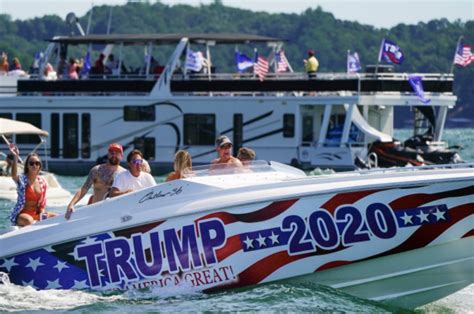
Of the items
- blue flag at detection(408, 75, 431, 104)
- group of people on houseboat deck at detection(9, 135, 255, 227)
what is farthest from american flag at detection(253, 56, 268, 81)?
group of people on houseboat deck at detection(9, 135, 255, 227)

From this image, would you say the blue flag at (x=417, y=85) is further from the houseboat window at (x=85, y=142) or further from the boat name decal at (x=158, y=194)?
the boat name decal at (x=158, y=194)

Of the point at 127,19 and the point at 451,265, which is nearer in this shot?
the point at 451,265

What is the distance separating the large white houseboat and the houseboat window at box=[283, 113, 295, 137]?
0.03 meters

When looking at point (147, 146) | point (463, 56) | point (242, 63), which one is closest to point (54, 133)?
point (147, 146)

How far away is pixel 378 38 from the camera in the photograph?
395 ft

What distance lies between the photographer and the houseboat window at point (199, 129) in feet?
124

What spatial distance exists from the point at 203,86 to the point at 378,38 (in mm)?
84221

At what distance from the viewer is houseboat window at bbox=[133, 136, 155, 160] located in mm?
38188

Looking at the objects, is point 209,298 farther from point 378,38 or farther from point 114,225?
point 378,38

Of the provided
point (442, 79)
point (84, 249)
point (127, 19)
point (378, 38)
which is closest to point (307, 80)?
point (442, 79)

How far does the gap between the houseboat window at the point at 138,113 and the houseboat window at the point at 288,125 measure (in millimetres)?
4135

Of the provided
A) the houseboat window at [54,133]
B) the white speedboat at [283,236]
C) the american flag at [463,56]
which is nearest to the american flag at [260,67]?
the american flag at [463,56]

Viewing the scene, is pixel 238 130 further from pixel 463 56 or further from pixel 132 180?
pixel 132 180

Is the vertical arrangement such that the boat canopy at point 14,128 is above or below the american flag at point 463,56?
below
